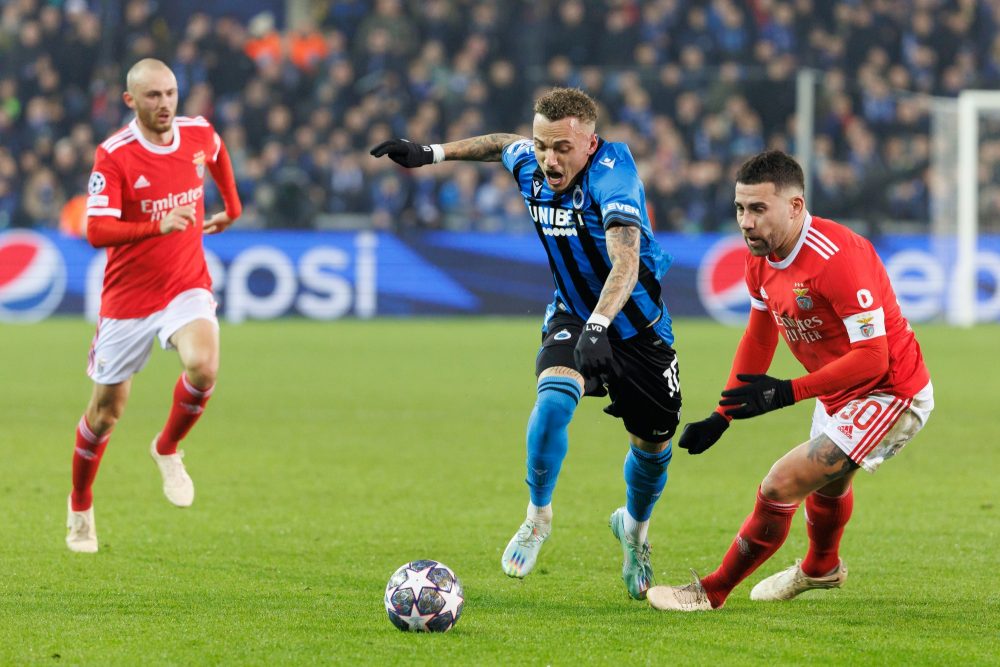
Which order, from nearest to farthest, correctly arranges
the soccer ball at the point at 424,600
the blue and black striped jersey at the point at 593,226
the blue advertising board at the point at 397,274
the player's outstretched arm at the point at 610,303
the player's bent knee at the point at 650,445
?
the soccer ball at the point at 424,600 < the player's outstretched arm at the point at 610,303 < the blue and black striped jersey at the point at 593,226 < the player's bent knee at the point at 650,445 < the blue advertising board at the point at 397,274

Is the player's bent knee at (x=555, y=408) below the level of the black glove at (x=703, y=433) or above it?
above

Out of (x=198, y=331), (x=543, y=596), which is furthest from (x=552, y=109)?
(x=198, y=331)

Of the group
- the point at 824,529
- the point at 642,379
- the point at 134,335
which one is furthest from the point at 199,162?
the point at 824,529

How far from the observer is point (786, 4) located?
25.0 m

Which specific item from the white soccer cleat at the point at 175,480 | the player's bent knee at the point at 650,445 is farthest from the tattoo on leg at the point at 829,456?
the white soccer cleat at the point at 175,480

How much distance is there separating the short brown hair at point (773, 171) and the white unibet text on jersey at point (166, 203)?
336 centimetres

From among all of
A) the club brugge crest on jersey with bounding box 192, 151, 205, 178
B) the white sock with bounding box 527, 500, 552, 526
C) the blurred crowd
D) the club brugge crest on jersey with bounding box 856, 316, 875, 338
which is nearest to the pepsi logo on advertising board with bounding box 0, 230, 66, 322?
the blurred crowd

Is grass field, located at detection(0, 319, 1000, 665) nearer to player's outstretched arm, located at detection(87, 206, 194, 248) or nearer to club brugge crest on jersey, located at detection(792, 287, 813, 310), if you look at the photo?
club brugge crest on jersey, located at detection(792, 287, 813, 310)

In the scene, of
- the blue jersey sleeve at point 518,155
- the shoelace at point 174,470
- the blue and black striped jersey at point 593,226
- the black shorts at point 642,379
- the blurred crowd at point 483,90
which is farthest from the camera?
the blurred crowd at point 483,90

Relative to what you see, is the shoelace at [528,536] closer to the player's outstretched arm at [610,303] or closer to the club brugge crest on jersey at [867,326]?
the player's outstretched arm at [610,303]

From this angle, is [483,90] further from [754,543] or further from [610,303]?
[754,543]

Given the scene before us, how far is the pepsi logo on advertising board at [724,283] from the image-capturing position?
21.7 metres

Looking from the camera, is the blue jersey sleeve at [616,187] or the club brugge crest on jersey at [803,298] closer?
the club brugge crest on jersey at [803,298]

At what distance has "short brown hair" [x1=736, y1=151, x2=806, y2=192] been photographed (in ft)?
19.2
